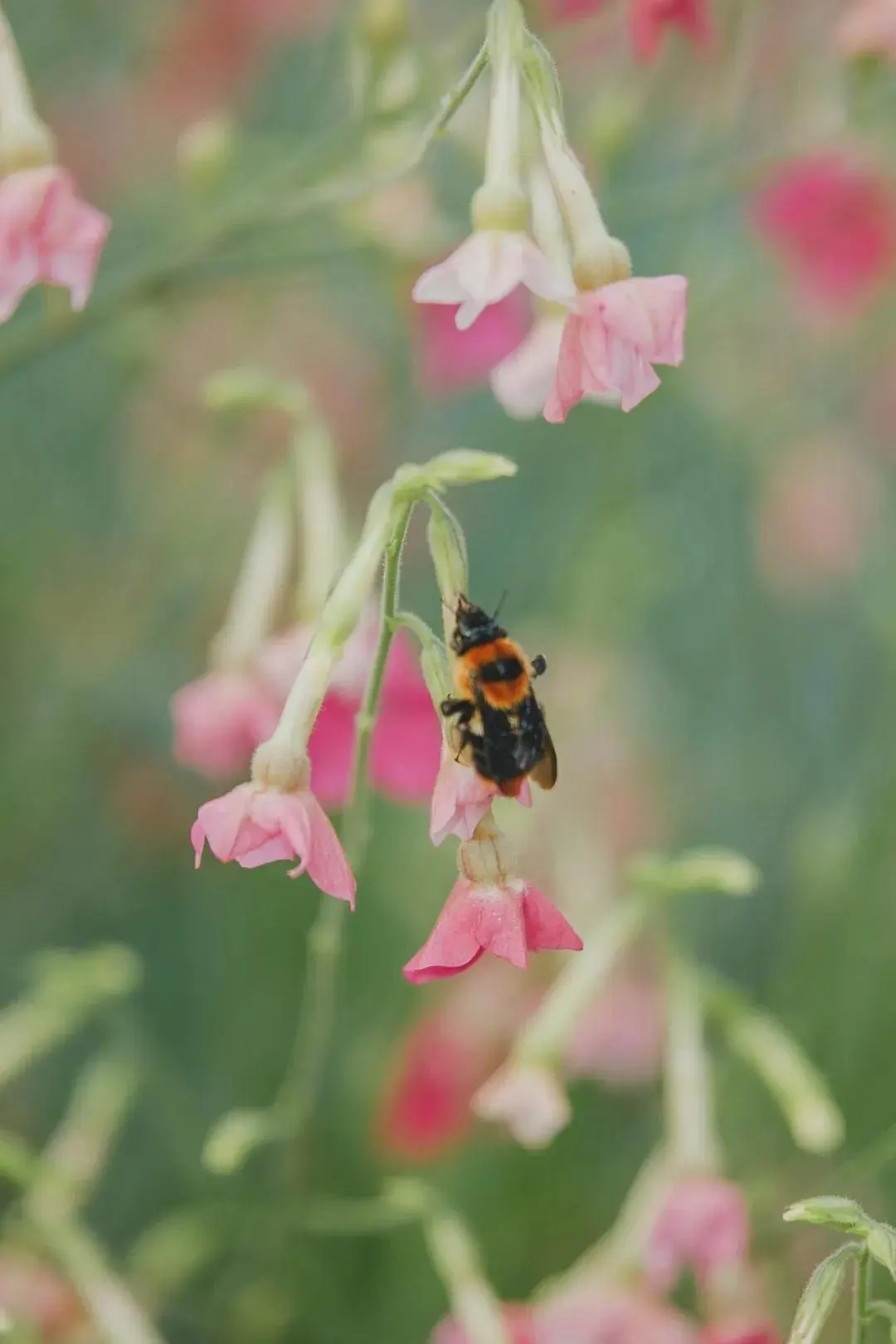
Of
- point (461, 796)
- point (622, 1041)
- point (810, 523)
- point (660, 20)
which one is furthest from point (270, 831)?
point (810, 523)

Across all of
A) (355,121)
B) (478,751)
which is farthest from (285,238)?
(478,751)

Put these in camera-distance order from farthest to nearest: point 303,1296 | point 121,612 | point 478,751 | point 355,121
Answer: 1. point 121,612
2. point 303,1296
3. point 355,121
4. point 478,751

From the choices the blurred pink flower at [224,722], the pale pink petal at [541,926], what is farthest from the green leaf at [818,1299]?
the blurred pink flower at [224,722]

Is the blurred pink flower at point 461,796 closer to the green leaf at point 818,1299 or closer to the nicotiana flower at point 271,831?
the nicotiana flower at point 271,831

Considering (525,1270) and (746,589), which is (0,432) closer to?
(746,589)

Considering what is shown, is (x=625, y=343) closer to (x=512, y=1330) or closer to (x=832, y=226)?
(x=512, y=1330)
